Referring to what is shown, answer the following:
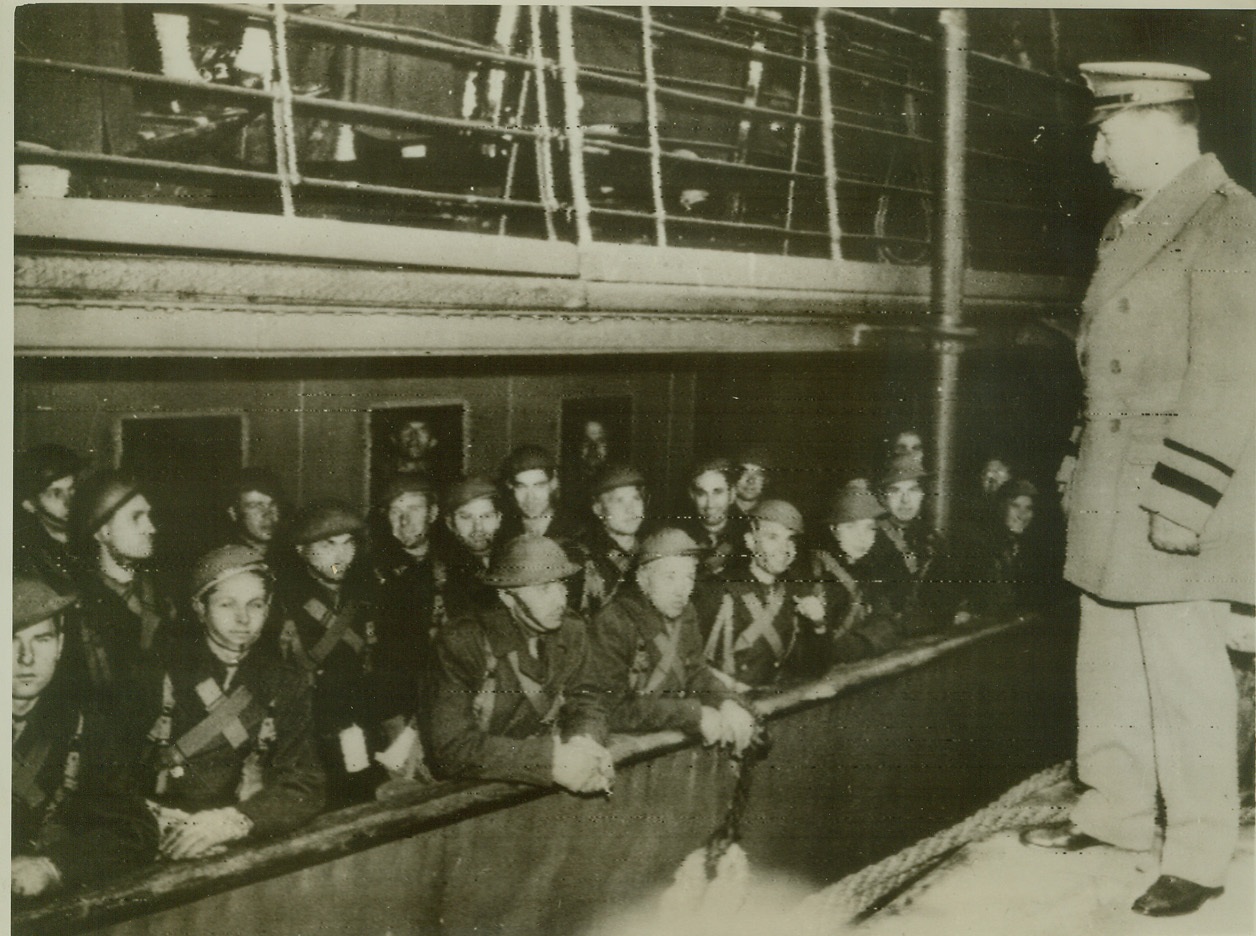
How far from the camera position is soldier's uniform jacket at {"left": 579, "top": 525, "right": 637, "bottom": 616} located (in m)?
1.67

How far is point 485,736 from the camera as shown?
1596mm

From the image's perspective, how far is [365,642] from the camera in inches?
61.9

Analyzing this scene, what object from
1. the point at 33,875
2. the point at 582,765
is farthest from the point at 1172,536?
the point at 33,875

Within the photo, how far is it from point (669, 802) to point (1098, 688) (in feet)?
2.86

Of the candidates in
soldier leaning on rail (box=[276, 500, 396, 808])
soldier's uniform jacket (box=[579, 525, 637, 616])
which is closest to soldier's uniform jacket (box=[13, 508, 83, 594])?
soldier leaning on rail (box=[276, 500, 396, 808])

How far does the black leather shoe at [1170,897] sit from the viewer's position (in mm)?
1810

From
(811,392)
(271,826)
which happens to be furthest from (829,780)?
(271,826)

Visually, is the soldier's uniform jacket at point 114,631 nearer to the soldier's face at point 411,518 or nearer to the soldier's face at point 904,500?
the soldier's face at point 411,518

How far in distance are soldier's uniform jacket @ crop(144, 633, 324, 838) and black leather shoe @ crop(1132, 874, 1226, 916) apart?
152 centimetres

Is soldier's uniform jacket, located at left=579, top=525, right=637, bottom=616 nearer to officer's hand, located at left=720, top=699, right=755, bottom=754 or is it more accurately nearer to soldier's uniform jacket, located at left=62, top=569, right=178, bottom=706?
officer's hand, located at left=720, top=699, right=755, bottom=754

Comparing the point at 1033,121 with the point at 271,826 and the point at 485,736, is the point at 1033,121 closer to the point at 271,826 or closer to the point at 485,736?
the point at 485,736

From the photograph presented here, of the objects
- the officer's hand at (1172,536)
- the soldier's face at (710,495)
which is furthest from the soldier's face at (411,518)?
the officer's hand at (1172,536)

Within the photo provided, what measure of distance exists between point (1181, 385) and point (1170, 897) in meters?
0.96

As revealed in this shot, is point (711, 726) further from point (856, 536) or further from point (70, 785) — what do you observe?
Answer: point (70, 785)
